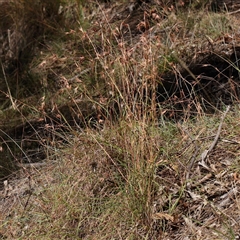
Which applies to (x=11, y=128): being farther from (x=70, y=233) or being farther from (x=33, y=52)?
(x=70, y=233)

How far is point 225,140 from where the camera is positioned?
2.96m

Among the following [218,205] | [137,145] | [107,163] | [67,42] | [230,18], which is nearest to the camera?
[218,205]

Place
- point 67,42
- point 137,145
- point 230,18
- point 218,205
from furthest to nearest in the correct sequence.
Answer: point 67,42 < point 230,18 < point 137,145 < point 218,205

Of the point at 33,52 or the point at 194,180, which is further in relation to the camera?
the point at 33,52

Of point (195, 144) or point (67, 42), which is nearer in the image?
point (195, 144)

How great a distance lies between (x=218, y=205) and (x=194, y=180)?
22 centimetres

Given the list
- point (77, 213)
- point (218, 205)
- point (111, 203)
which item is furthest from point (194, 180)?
point (77, 213)

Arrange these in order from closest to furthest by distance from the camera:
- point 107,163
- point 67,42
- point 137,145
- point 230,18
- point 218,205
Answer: point 218,205 → point 137,145 → point 107,163 → point 230,18 → point 67,42

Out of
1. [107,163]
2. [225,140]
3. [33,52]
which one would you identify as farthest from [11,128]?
[225,140]

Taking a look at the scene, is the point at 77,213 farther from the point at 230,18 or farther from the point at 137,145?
the point at 230,18

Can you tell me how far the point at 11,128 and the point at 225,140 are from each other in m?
1.91

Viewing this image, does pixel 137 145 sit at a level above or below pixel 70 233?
above

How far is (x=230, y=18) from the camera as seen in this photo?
13.4 feet

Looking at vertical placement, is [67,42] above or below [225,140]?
above
